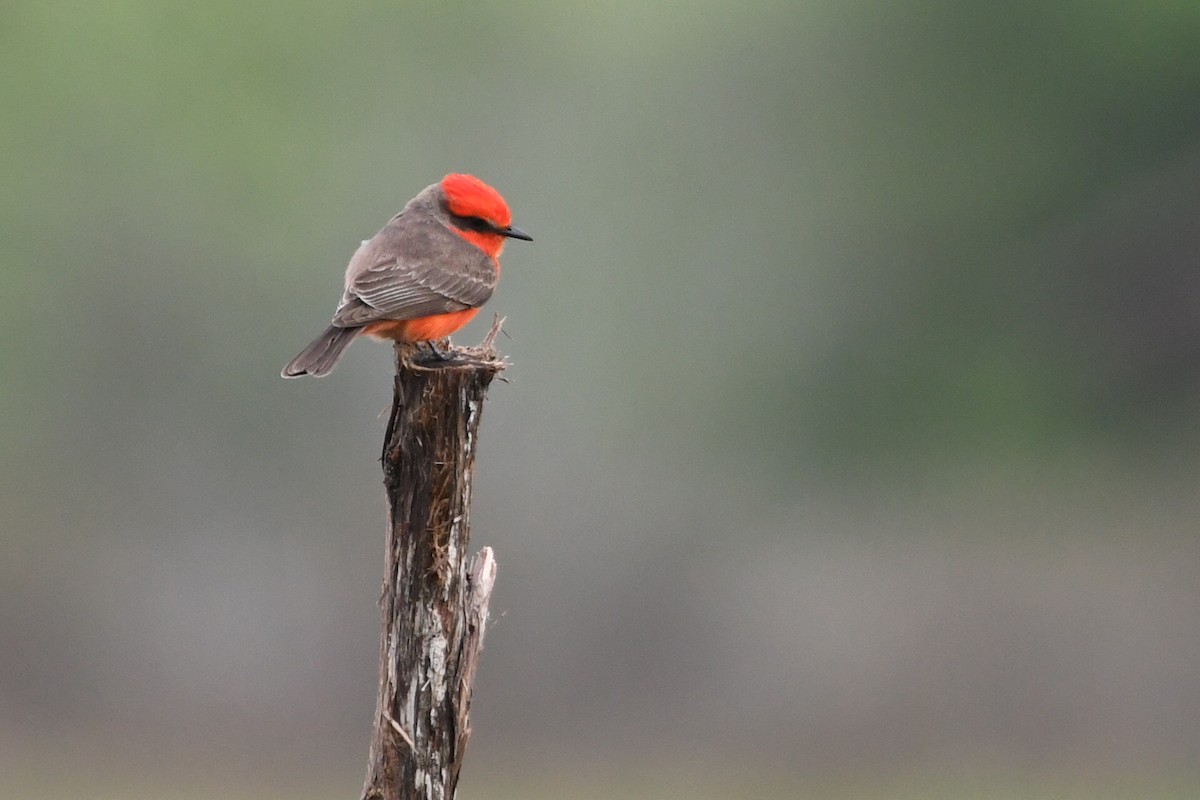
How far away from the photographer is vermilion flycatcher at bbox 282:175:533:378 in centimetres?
660

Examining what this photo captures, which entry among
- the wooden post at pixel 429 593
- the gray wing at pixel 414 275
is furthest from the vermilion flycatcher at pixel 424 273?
the wooden post at pixel 429 593

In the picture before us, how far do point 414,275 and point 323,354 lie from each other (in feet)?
2.43

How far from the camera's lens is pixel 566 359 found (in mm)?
17656

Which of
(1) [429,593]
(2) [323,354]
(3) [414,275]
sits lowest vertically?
(1) [429,593]

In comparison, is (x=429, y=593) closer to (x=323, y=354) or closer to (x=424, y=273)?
(x=323, y=354)

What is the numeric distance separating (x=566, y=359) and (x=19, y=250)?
6281 millimetres

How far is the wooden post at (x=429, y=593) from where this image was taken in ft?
18.1

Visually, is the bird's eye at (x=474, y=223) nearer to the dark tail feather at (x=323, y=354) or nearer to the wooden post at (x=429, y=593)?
the dark tail feather at (x=323, y=354)

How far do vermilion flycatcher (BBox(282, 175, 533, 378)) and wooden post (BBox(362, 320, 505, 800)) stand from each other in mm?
767

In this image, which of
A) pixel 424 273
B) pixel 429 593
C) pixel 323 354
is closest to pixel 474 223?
pixel 424 273

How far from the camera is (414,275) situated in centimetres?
695

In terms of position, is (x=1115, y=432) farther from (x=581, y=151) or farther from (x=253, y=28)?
(x=253, y=28)

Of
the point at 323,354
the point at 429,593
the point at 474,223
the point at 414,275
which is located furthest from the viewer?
the point at 474,223

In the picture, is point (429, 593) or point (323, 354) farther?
point (323, 354)
